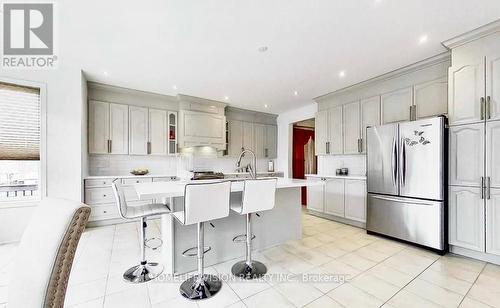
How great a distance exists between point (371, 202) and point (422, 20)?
2.40 m

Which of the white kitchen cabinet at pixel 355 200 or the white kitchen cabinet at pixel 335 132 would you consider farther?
the white kitchen cabinet at pixel 335 132

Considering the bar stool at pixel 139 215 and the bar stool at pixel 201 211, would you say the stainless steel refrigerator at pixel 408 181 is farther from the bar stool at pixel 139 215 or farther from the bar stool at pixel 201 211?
the bar stool at pixel 139 215

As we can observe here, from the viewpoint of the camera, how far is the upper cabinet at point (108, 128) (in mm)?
4109

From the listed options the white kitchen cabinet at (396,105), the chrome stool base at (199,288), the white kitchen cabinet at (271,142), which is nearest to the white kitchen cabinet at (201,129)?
the white kitchen cabinet at (271,142)

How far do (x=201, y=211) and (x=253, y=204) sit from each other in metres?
0.55

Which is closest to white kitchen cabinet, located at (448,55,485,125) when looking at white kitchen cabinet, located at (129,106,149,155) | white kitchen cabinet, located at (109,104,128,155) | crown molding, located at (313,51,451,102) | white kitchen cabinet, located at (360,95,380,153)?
crown molding, located at (313,51,451,102)

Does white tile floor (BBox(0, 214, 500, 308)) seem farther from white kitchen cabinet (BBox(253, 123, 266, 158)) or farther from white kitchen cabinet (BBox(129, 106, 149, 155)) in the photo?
white kitchen cabinet (BBox(253, 123, 266, 158))

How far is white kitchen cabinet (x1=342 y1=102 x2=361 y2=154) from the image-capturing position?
407cm

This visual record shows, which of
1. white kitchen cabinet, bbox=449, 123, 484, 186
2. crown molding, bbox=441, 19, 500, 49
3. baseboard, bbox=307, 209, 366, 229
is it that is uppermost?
crown molding, bbox=441, 19, 500, 49

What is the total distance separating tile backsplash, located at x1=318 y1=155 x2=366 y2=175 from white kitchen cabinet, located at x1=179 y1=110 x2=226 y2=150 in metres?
2.40

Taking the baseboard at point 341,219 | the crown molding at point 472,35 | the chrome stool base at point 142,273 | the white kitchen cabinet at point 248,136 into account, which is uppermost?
the crown molding at point 472,35

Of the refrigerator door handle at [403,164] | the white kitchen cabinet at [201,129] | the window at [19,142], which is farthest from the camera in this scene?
the white kitchen cabinet at [201,129]

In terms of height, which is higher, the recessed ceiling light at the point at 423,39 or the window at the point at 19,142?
the recessed ceiling light at the point at 423,39

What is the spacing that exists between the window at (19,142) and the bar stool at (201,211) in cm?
282
